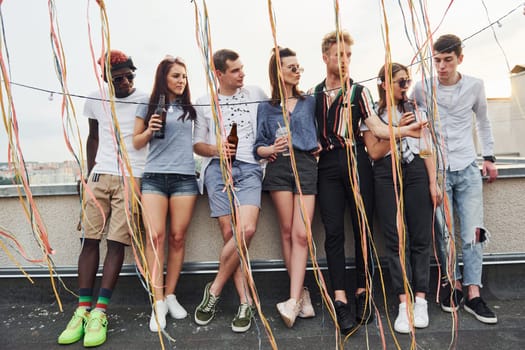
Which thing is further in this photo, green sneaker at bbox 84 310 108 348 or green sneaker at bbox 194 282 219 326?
green sneaker at bbox 194 282 219 326

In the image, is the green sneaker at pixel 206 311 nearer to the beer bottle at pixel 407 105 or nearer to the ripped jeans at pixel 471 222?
the ripped jeans at pixel 471 222

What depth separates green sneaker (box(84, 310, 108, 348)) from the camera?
1.73m

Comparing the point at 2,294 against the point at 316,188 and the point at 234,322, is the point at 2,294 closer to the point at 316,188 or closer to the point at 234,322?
the point at 234,322

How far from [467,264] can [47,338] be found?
7.74 feet

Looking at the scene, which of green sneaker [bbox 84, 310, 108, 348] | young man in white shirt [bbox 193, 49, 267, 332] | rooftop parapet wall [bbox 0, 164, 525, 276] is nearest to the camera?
green sneaker [bbox 84, 310, 108, 348]

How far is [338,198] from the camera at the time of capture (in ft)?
6.41

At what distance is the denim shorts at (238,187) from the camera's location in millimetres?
1951

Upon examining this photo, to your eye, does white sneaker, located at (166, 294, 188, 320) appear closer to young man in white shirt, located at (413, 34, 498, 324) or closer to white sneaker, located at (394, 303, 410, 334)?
white sneaker, located at (394, 303, 410, 334)

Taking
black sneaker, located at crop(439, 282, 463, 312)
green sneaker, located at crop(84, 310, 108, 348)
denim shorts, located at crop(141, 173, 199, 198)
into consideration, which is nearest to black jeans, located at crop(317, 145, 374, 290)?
black sneaker, located at crop(439, 282, 463, 312)

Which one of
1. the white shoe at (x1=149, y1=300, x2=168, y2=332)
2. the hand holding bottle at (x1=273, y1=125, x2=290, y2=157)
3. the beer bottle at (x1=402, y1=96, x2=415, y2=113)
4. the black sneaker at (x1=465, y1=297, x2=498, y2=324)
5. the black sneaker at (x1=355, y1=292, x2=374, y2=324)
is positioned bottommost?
the black sneaker at (x1=465, y1=297, x2=498, y2=324)

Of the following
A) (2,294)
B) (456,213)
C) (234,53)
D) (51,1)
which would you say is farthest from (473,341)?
(2,294)

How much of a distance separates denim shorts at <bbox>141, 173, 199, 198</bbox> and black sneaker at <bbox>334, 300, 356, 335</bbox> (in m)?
1.02

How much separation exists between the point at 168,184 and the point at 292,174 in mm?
707

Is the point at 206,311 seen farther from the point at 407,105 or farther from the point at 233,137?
the point at 407,105
